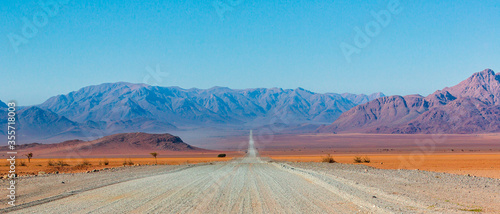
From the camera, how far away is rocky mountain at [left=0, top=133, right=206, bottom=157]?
326ft

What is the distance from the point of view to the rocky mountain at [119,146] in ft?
326

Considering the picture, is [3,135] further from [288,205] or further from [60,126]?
[288,205]

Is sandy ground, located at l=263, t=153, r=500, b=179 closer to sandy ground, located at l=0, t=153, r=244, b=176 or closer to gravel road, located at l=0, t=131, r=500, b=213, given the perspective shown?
gravel road, located at l=0, t=131, r=500, b=213

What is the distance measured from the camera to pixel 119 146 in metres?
107

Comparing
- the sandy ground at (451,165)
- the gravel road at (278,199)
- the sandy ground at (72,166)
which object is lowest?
the sandy ground at (451,165)

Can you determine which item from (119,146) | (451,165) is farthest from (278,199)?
(119,146)

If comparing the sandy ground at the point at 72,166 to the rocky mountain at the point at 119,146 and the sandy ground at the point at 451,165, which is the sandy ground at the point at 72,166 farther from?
the rocky mountain at the point at 119,146

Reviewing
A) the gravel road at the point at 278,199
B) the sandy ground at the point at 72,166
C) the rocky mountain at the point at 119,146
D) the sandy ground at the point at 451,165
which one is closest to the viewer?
the gravel road at the point at 278,199

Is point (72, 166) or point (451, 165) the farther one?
point (72, 166)

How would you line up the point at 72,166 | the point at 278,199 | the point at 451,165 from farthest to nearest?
the point at 72,166, the point at 451,165, the point at 278,199

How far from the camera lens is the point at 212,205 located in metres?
12.7

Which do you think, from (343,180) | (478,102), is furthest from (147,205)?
(478,102)

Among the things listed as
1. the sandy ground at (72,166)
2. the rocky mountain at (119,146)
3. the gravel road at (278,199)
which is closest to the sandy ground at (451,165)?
the gravel road at (278,199)

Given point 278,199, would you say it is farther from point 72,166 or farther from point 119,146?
point 119,146
